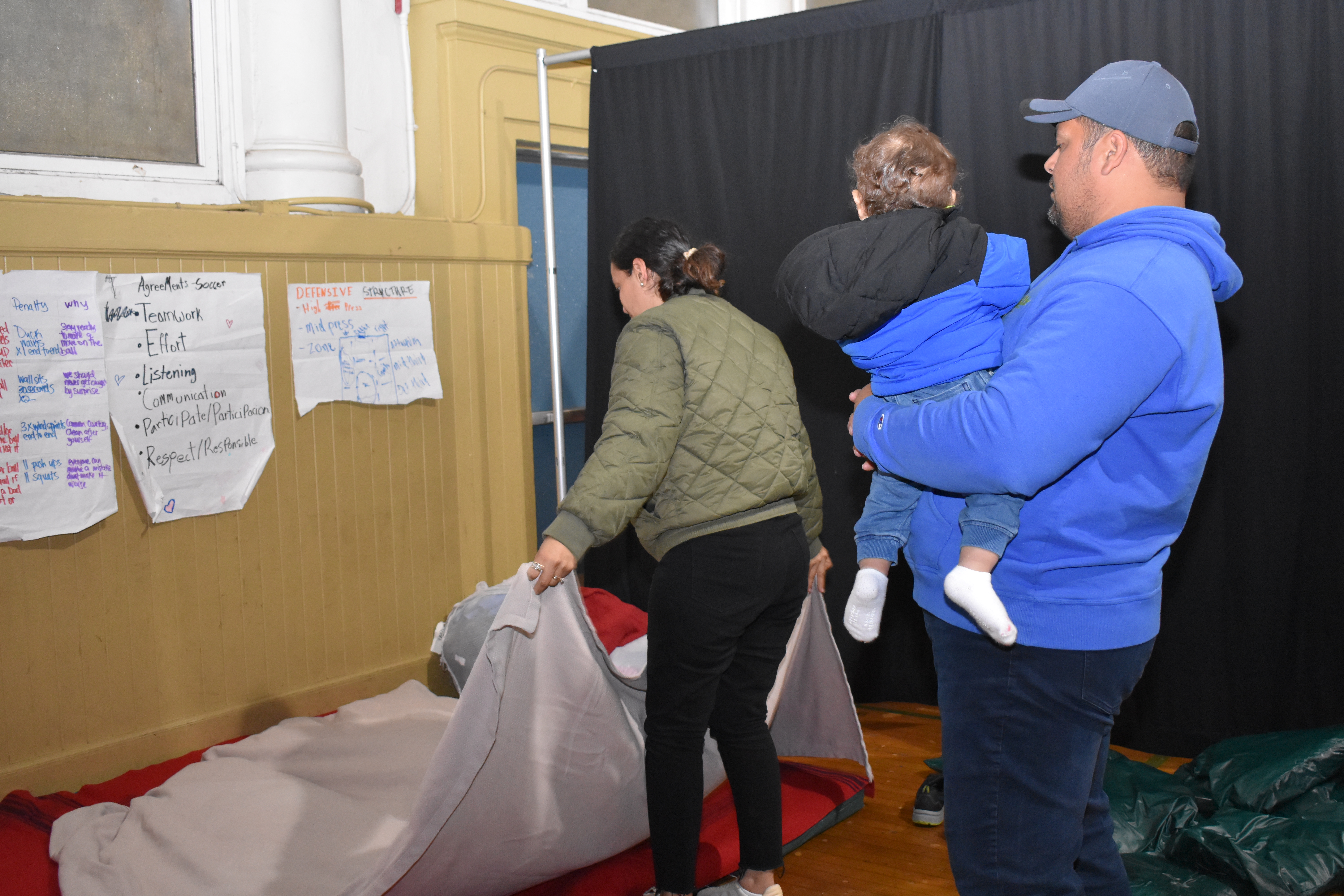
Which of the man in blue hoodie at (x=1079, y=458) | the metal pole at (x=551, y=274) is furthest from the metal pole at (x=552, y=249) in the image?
the man in blue hoodie at (x=1079, y=458)

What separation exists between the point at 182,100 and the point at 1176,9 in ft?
8.76

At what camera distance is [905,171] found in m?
1.51

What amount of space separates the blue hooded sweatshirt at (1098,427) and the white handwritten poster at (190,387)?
6.74 ft

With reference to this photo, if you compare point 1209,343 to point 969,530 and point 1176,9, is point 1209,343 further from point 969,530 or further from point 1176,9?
point 1176,9

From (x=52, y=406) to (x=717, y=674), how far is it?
172cm

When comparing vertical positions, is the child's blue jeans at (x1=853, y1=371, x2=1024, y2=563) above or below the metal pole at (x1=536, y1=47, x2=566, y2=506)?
below

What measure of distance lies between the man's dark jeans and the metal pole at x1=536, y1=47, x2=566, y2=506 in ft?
6.90

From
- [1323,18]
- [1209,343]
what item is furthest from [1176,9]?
[1209,343]

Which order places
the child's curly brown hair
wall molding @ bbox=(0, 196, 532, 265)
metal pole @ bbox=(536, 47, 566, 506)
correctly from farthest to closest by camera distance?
metal pole @ bbox=(536, 47, 566, 506), wall molding @ bbox=(0, 196, 532, 265), the child's curly brown hair

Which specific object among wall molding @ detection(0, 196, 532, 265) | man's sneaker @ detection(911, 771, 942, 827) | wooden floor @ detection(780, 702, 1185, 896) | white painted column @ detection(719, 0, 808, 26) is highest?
white painted column @ detection(719, 0, 808, 26)

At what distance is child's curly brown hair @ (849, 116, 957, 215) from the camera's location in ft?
4.97

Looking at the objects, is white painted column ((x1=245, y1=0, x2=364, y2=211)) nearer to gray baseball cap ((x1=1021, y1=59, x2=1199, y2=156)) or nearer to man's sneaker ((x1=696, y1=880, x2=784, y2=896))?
man's sneaker ((x1=696, y1=880, x2=784, y2=896))

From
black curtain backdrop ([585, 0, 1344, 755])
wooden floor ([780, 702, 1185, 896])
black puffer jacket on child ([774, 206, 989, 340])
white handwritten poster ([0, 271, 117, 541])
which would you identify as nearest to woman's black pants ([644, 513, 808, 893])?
wooden floor ([780, 702, 1185, 896])

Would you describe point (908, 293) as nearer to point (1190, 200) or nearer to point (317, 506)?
point (1190, 200)
